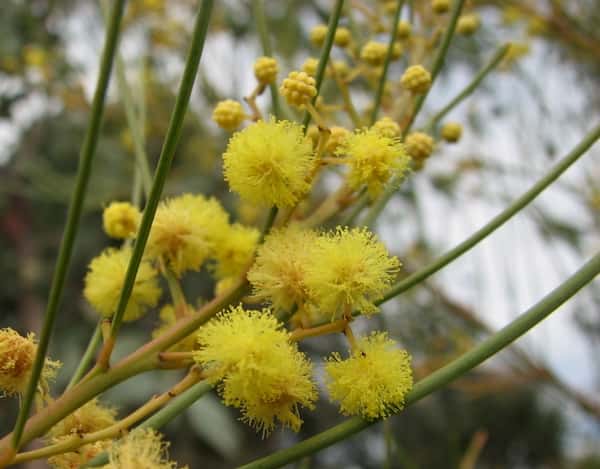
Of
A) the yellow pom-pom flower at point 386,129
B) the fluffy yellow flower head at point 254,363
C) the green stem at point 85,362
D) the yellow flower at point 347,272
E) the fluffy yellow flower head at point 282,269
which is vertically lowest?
the fluffy yellow flower head at point 254,363

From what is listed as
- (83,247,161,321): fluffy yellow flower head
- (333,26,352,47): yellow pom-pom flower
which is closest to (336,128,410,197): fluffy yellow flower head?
(83,247,161,321): fluffy yellow flower head

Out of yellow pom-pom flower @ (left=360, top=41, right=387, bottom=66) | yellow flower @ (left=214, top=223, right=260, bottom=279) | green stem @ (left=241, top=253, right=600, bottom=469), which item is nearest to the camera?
green stem @ (left=241, top=253, right=600, bottom=469)

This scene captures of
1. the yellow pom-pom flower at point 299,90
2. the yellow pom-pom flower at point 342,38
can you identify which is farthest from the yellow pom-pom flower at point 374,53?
the yellow pom-pom flower at point 299,90

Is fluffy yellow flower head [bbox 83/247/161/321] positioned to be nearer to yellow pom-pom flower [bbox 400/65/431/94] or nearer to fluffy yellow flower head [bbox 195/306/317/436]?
fluffy yellow flower head [bbox 195/306/317/436]

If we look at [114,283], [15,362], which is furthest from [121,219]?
[15,362]

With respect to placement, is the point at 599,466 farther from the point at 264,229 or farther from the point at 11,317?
the point at 264,229

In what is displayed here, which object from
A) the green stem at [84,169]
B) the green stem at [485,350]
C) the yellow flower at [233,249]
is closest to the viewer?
the green stem at [84,169]

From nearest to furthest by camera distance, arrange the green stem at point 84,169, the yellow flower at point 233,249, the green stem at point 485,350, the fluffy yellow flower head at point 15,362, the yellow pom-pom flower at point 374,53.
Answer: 1. the green stem at point 84,169
2. the green stem at point 485,350
3. the fluffy yellow flower head at point 15,362
4. the yellow flower at point 233,249
5. the yellow pom-pom flower at point 374,53

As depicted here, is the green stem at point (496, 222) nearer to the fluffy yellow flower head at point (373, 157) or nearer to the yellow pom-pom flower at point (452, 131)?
the fluffy yellow flower head at point (373, 157)
